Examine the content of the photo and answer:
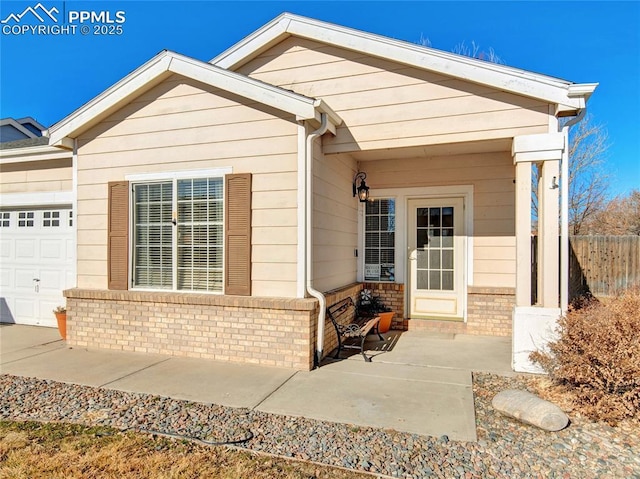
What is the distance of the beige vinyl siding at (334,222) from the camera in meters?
5.18

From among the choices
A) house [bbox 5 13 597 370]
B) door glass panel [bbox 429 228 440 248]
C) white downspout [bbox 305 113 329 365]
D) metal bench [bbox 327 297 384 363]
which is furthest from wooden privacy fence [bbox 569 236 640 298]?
white downspout [bbox 305 113 329 365]

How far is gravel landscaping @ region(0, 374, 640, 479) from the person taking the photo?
2.65m

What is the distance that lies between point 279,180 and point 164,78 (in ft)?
7.70

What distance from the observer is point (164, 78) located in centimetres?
548

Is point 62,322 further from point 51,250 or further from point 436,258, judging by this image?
point 436,258

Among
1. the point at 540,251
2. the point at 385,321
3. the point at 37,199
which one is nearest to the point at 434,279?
the point at 385,321

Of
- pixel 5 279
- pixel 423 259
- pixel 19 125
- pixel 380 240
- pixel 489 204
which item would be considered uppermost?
pixel 19 125

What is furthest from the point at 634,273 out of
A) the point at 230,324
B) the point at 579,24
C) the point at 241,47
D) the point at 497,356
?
the point at 241,47

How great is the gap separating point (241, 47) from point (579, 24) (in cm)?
757

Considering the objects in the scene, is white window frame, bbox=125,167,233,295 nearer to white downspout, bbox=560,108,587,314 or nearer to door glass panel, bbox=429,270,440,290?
door glass panel, bbox=429,270,440,290

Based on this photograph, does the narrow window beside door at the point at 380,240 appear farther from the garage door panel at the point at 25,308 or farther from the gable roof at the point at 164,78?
the garage door panel at the point at 25,308

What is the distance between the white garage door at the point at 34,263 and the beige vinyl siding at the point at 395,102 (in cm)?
483

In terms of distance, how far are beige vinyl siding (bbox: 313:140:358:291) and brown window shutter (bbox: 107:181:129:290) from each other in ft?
9.18

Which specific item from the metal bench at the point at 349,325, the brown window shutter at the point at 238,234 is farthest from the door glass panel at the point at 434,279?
the brown window shutter at the point at 238,234
